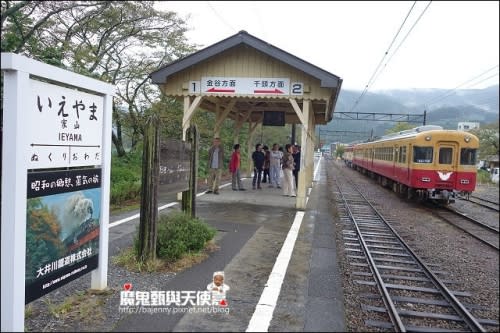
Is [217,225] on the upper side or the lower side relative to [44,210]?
lower

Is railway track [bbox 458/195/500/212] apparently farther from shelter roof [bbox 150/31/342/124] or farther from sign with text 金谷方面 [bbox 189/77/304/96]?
sign with text 金谷方面 [bbox 189/77/304/96]

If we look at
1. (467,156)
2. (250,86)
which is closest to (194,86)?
(250,86)

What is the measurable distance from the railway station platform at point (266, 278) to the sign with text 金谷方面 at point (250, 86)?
3.16 metres

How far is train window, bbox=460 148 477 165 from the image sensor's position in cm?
1248

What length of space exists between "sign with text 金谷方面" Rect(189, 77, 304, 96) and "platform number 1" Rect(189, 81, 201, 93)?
0.12 metres

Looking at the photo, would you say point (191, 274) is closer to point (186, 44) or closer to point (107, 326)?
point (107, 326)

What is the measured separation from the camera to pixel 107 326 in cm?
374

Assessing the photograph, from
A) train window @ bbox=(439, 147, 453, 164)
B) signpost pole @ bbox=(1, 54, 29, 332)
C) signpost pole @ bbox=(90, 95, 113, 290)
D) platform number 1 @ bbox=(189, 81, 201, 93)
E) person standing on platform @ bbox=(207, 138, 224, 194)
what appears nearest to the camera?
signpost pole @ bbox=(1, 54, 29, 332)

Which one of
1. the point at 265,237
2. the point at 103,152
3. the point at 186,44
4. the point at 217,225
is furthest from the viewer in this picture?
the point at 186,44

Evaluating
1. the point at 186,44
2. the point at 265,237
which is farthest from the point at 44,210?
the point at 186,44

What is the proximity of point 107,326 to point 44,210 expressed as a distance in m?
1.19

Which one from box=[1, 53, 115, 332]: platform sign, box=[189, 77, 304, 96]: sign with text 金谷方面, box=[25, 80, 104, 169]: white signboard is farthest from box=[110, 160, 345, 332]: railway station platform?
box=[189, 77, 304, 96]: sign with text 金谷方面

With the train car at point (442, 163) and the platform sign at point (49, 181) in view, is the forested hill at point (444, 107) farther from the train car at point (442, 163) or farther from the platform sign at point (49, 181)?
the platform sign at point (49, 181)

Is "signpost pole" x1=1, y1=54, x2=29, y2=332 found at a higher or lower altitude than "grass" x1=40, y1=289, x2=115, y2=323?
higher
